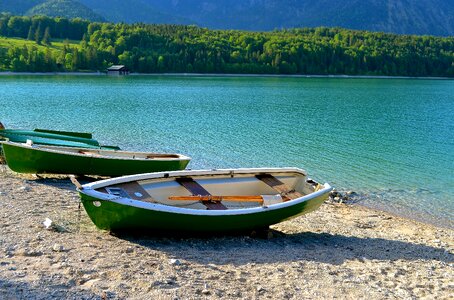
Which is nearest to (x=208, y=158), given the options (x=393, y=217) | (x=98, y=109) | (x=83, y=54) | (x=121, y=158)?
(x=121, y=158)

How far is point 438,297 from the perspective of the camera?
10188 millimetres

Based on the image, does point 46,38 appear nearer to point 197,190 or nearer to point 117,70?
point 117,70

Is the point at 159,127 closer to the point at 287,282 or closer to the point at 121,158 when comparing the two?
the point at 121,158

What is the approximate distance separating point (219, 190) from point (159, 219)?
10.2 ft

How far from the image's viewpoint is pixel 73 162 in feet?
58.7

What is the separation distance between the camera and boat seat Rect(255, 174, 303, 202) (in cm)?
1437

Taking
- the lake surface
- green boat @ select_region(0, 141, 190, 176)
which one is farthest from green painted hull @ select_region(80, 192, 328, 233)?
the lake surface

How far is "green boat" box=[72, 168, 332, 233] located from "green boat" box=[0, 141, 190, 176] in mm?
4299

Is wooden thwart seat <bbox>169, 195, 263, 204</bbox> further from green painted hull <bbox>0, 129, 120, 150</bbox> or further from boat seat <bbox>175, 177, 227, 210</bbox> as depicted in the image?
green painted hull <bbox>0, 129, 120, 150</bbox>

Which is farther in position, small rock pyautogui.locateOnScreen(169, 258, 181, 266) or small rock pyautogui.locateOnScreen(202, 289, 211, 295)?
small rock pyautogui.locateOnScreen(169, 258, 181, 266)

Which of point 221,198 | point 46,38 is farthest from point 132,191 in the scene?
point 46,38

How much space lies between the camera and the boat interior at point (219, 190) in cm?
1293

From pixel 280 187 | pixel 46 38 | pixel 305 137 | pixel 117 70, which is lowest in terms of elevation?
pixel 117 70

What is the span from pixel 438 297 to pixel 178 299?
513 centimetres
